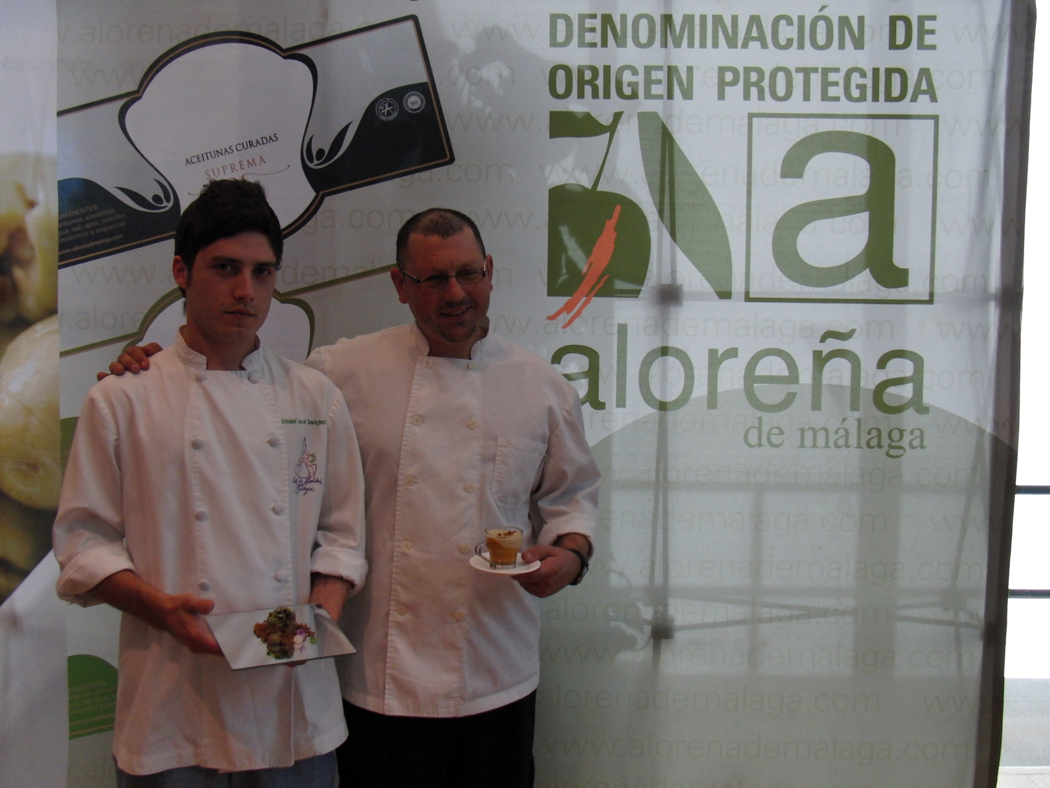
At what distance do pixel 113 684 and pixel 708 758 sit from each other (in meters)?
1.88

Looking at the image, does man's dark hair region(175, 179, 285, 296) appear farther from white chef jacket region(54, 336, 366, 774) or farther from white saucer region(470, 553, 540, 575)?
white saucer region(470, 553, 540, 575)

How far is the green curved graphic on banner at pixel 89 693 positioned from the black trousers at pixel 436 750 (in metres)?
0.96

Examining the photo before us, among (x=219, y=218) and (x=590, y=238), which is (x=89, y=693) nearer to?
(x=219, y=218)

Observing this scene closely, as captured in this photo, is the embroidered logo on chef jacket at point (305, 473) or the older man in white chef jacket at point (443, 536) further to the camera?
the older man in white chef jacket at point (443, 536)

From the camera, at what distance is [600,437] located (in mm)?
2471

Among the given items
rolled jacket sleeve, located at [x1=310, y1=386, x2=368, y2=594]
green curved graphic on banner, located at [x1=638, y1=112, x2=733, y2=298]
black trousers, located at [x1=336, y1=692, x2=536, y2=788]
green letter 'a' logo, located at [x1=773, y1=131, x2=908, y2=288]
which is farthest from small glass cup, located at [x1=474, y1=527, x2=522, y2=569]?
green letter 'a' logo, located at [x1=773, y1=131, x2=908, y2=288]

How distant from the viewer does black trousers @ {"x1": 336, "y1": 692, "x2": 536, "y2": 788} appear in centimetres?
185

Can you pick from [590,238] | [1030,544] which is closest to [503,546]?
[590,238]

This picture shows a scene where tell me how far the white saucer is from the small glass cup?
0.01 m

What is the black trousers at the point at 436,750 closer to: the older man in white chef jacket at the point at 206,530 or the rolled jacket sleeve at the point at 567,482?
the older man in white chef jacket at the point at 206,530

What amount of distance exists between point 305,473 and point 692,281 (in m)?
1.36

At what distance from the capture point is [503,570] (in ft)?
5.70

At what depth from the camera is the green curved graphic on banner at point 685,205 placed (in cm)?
243

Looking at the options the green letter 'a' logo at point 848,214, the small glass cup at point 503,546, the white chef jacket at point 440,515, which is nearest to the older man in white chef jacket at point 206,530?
the white chef jacket at point 440,515
